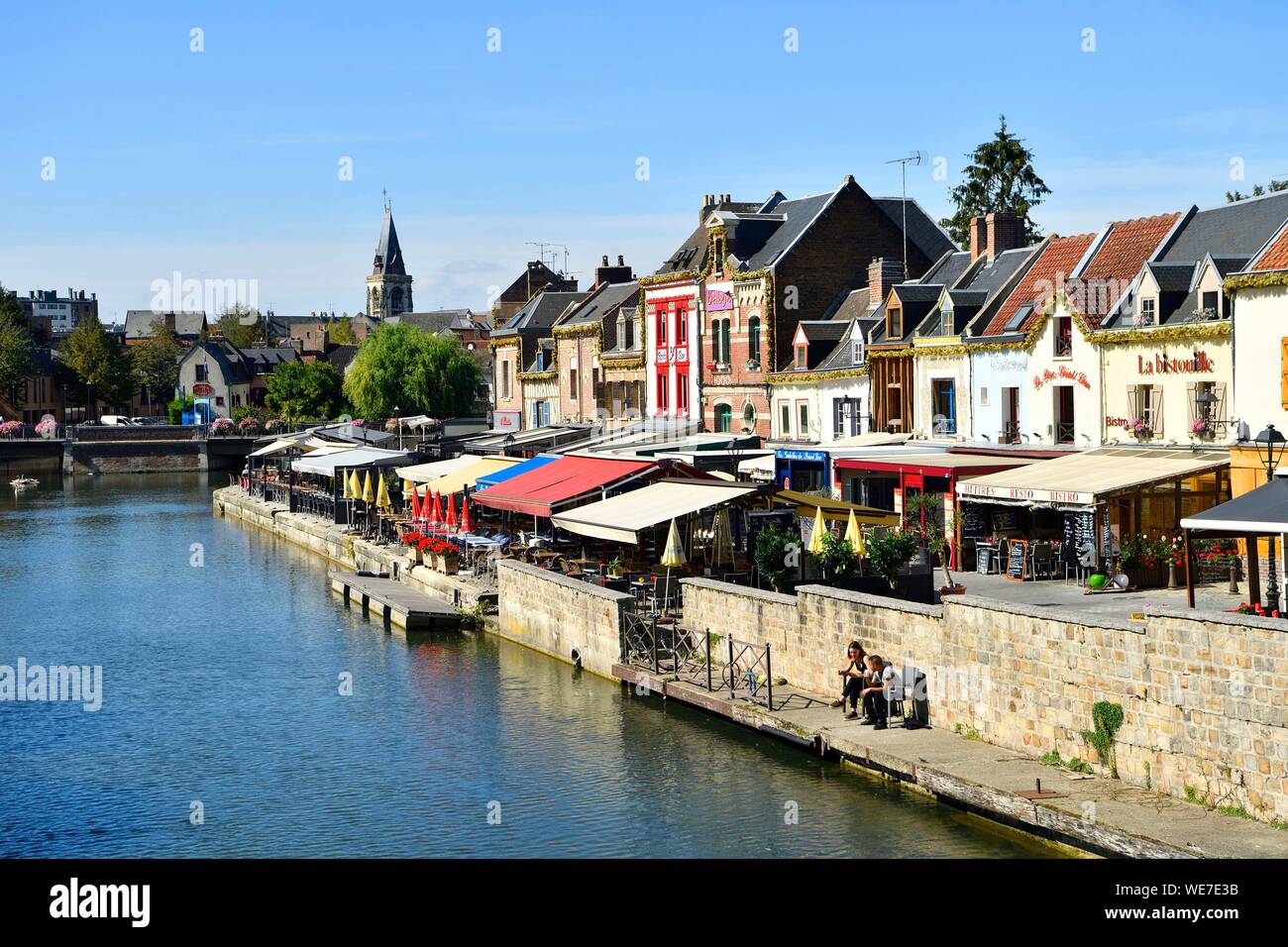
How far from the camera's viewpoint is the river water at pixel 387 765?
795 inches

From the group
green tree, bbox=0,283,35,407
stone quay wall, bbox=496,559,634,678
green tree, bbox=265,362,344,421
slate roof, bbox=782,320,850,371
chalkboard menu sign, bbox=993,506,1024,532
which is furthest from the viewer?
green tree, bbox=0,283,35,407

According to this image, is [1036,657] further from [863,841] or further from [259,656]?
[259,656]

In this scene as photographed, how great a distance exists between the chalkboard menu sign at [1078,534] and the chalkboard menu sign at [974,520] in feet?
11.1

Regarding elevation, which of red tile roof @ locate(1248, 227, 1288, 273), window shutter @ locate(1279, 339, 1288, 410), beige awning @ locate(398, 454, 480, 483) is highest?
red tile roof @ locate(1248, 227, 1288, 273)

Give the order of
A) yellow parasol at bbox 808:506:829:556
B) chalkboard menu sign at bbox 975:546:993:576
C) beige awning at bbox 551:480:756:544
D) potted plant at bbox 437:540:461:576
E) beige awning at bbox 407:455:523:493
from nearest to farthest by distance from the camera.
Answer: yellow parasol at bbox 808:506:829:556 < beige awning at bbox 551:480:756:544 < chalkboard menu sign at bbox 975:546:993:576 < potted plant at bbox 437:540:461:576 < beige awning at bbox 407:455:523:493

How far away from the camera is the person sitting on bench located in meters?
22.4

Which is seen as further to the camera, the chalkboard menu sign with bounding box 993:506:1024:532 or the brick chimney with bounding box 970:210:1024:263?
the brick chimney with bounding box 970:210:1024:263

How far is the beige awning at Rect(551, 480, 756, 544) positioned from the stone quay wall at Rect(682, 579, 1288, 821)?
5.39 metres

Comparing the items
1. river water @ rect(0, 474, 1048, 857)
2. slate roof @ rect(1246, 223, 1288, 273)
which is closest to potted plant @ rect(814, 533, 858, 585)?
river water @ rect(0, 474, 1048, 857)

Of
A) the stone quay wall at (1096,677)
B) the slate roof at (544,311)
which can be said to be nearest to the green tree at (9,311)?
the slate roof at (544,311)

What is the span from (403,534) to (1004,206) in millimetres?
39243

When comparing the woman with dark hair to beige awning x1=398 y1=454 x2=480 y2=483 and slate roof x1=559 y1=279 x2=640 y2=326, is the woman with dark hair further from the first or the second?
slate roof x1=559 y1=279 x2=640 y2=326
